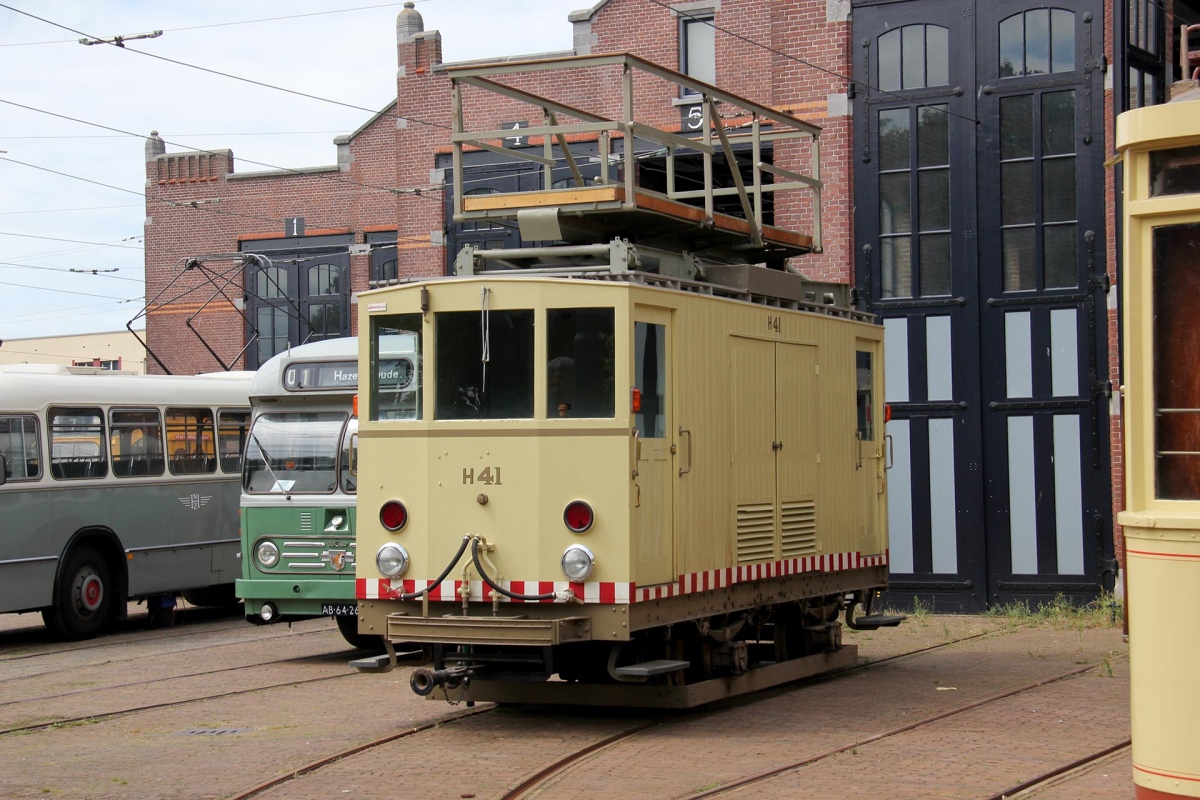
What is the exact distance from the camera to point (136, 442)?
18172 millimetres

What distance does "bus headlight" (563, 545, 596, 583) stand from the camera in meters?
9.85

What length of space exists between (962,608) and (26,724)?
11.2 m

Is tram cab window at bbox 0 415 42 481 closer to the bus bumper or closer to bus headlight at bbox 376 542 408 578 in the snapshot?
the bus bumper

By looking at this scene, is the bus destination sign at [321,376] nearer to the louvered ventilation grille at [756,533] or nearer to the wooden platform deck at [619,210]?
the wooden platform deck at [619,210]

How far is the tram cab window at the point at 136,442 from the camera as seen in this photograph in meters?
17.9

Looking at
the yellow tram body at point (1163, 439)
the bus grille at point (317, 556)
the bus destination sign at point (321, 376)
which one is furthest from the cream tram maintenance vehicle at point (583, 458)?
the yellow tram body at point (1163, 439)

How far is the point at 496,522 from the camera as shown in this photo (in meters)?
10.1

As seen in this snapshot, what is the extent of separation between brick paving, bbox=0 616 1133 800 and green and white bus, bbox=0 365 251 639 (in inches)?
88.3

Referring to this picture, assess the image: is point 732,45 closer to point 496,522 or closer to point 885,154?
point 885,154

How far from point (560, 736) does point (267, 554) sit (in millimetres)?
5496

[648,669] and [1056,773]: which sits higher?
[648,669]

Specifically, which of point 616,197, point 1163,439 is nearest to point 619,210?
point 616,197

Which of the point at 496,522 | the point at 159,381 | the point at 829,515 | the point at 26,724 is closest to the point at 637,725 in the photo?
the point at 496,522

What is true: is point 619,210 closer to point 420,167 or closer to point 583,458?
point 583,458
